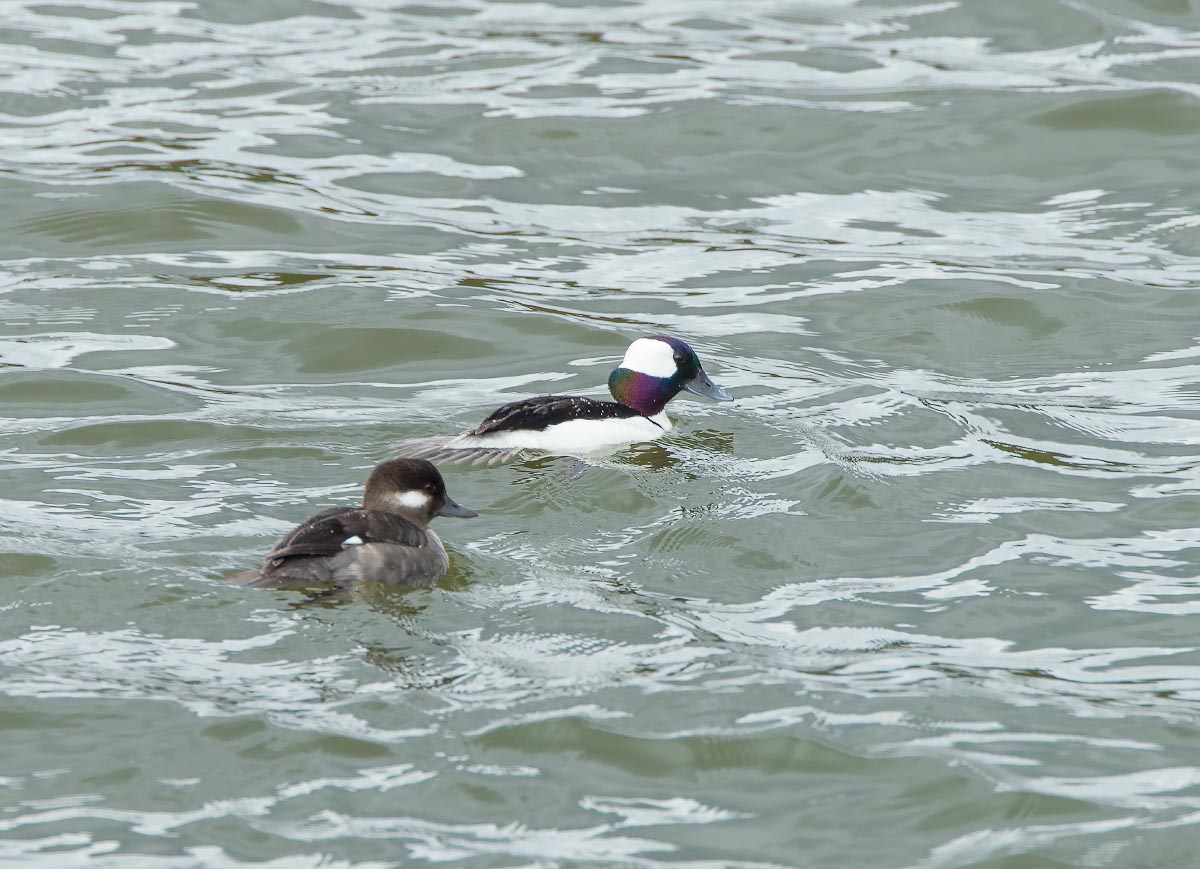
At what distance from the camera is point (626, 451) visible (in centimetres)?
1055

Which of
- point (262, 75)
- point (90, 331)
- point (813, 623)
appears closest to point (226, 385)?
point (90, 331)

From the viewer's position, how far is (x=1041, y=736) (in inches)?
275

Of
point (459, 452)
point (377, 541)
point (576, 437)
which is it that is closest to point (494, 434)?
point (459, 452)

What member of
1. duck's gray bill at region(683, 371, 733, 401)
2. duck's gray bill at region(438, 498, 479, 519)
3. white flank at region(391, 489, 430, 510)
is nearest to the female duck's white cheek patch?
duck's gray bill at region(683, 371, 733, 401)

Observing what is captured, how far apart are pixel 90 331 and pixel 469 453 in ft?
12.3

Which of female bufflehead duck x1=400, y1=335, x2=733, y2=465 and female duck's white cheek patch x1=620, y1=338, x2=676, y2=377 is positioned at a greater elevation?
female duck's white cheek patch x1=620, y1=338, x2=676, y2=377

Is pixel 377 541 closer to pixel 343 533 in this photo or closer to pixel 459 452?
pixel 343 533

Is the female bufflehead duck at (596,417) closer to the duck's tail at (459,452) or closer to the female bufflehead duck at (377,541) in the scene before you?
the duck's tail at (459,452)

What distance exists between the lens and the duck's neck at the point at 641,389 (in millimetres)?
10938

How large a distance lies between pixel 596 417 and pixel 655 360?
0.71 metres

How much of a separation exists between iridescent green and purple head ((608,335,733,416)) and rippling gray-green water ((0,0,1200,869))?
0.99 ft

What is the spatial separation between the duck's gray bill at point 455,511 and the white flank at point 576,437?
1072 millimetres

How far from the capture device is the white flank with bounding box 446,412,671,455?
9953 mm

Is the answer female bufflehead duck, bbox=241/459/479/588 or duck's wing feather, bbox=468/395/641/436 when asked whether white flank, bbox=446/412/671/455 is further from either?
female bufflehead duck, bbox=241/459/479/588
